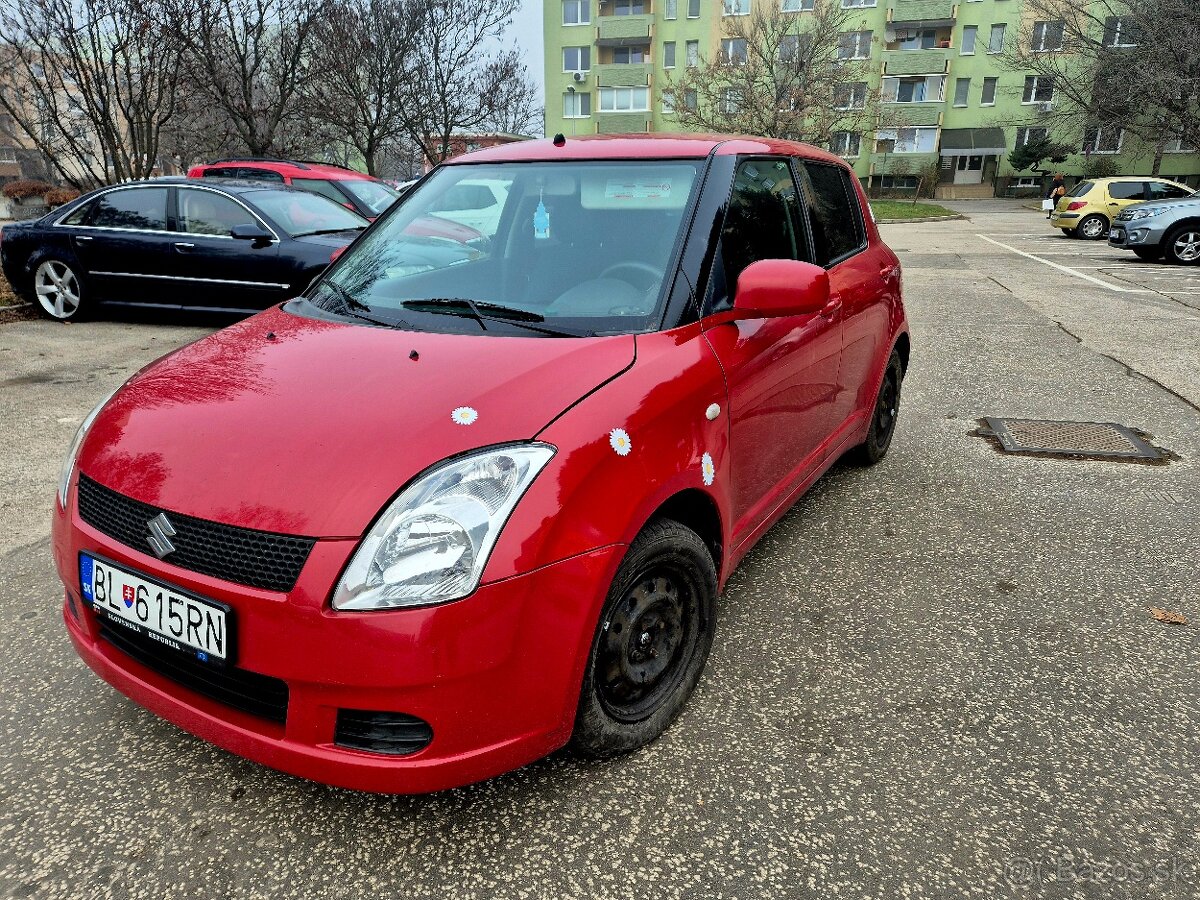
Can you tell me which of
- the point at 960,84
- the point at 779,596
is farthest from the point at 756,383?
the point at 960,84

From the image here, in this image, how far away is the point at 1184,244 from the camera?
14656mm

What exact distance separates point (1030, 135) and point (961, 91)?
523 centimetres

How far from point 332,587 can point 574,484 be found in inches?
21.6

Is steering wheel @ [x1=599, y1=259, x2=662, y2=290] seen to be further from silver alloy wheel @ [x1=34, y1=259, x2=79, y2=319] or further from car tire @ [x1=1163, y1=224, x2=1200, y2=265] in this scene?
A: car tire @ [x1=1163, y1=224, x2=1200, y2=265]

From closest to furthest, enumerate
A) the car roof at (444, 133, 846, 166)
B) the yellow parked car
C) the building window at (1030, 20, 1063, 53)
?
the car roof at (444, 133, 846, 166) → the yellow parked car → the building window at (1030, 20, 1063, 53)

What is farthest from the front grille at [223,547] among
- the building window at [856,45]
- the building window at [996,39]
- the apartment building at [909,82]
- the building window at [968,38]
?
the building window at [968,38]

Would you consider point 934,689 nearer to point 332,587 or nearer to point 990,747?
point 990,747

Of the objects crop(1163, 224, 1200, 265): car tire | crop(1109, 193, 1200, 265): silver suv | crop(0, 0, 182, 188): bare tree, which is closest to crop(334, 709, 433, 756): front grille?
crop(0, 0, 182, 188): bare tree

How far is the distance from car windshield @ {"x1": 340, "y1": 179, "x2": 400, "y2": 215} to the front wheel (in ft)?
13.2

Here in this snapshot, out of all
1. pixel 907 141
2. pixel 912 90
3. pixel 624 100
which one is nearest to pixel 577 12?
pixel 624 100

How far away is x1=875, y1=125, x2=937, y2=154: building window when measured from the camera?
51719 millimetres

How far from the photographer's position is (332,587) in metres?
1.65

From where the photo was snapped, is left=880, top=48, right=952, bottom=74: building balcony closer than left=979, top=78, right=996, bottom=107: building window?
Yes

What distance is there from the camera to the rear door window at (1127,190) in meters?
20.4
